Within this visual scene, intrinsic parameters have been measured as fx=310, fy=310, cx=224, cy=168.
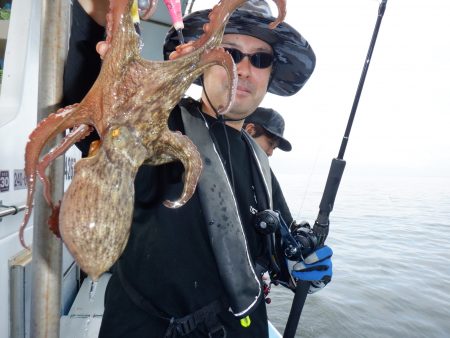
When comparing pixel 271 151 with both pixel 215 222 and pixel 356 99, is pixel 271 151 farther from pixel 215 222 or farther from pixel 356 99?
pixel 215 222

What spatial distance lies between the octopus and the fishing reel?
138cm

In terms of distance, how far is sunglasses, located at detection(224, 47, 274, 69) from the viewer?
8.20 feet

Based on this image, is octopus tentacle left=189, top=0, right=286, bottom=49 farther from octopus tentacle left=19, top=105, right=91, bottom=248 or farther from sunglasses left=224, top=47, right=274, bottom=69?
sunglasses left=224, top=47, right=274, bottom=69

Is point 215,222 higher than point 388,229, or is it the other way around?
point 215,222

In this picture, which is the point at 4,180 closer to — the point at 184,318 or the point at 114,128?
the point at 184,318

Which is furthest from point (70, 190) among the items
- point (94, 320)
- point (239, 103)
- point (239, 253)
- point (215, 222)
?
point (94, 320)

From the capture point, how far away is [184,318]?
1778mm

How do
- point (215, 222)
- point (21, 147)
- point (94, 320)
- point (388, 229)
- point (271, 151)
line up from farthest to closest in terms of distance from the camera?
point (388, 229) → point (271, 151) → point (94, 320) → point (21, 147) → point (215, 222)

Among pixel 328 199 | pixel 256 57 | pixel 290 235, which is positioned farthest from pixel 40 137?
pixel 328 199

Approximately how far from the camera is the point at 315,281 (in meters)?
2.82

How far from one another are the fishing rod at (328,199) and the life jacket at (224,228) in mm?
977

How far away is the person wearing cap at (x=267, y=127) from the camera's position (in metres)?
5.46

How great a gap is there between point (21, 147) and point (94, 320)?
1.92 metres

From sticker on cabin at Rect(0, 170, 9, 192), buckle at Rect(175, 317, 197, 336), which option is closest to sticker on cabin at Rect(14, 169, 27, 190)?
sticker on cabin at Rect(0, 170, 9, 192)
